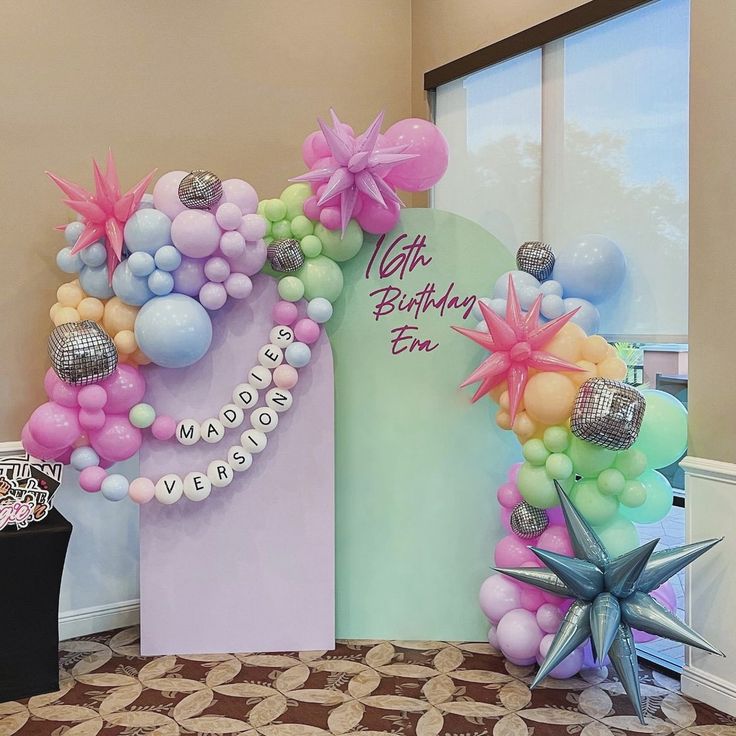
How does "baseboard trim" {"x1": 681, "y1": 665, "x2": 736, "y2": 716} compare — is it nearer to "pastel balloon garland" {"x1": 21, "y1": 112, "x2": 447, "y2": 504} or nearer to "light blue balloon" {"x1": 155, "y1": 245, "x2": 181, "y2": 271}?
"pastel balloon garland" {"x1": 21, "y1": 112, "x2": 447, "y2": 504}

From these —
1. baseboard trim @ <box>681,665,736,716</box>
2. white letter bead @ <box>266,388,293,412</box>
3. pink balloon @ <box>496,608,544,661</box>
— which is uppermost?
white letter bead @ <box>266,388,293,412</box>

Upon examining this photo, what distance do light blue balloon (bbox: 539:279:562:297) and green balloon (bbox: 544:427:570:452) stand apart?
1.76 ft

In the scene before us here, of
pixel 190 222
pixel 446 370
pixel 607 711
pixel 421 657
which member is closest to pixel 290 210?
pixel 190 222

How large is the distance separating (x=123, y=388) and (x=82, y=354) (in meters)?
0.20

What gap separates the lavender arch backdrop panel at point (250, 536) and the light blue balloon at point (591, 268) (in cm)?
89

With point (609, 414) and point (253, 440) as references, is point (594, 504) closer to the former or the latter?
point (609, 414)

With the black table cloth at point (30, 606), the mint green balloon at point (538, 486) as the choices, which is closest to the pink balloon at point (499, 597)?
the mint green balloon at point (538, 486)

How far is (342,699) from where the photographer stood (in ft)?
8.51

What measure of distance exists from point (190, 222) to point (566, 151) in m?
1.52

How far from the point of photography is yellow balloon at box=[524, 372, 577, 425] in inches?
100

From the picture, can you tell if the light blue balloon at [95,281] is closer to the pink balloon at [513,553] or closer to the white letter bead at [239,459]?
the white letter bead at [239,459]

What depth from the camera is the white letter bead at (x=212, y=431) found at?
2.83 meters

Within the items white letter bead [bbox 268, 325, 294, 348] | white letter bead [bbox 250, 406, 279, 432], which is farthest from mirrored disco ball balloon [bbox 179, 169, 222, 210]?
white letter bead [bbox 250, 406, 279, 432]

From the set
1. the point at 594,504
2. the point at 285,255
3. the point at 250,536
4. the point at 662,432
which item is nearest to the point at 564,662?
the point at 594,504
